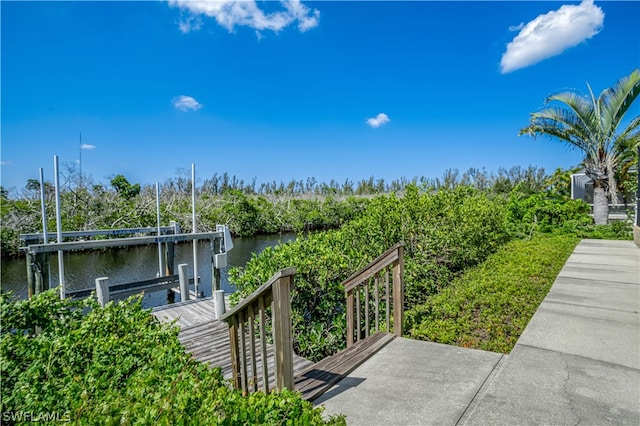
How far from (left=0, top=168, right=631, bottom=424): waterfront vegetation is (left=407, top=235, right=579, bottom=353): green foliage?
18 mm

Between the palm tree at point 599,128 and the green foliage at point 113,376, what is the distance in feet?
46.2

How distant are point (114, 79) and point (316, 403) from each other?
35.1 ft

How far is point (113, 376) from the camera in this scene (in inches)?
80.0

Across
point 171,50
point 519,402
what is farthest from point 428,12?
point 519,402

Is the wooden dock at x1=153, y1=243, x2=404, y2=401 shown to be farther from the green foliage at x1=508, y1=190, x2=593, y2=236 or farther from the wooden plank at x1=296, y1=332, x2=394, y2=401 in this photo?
the green foliage at x1=508, y1=190, x2=593, y2=236

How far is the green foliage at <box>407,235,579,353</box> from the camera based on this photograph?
3.55m

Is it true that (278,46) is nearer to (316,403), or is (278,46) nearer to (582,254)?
(582,254)

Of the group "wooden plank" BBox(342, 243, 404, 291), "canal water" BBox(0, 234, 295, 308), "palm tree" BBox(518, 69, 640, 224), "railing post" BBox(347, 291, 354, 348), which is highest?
"palm tree" BBox(518, 69, 640, 224)

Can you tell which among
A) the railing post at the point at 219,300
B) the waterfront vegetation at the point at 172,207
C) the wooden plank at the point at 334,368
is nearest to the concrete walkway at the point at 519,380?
A: the wooden plank at the point at 334,368

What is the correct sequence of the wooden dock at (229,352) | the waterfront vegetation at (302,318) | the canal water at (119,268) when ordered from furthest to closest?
the canal water at (119,268)
the wooden dock at (229,352)
the waterfront vegetation at (302,318)

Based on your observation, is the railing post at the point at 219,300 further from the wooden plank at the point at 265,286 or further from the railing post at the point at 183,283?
the wooden plank at the point at 265,286

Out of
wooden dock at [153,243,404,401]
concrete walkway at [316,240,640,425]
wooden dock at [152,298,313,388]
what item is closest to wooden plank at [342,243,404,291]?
wooden dock at [153,243,404,401]

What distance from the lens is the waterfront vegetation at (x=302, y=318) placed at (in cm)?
149

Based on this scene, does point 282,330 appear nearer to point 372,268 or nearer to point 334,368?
point 334,368
